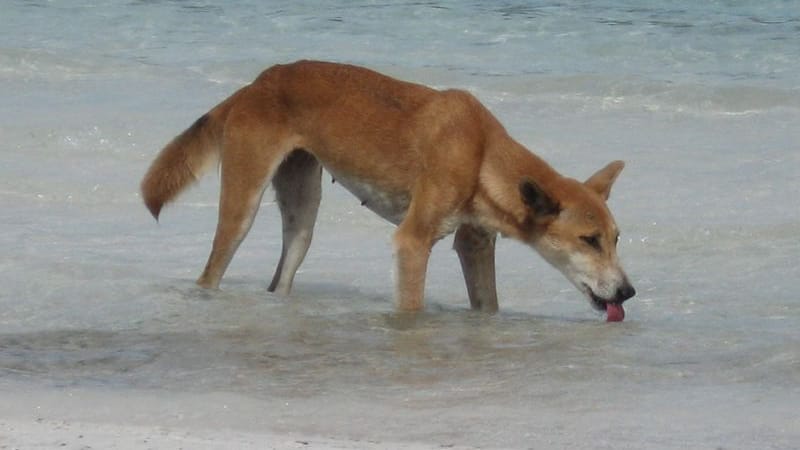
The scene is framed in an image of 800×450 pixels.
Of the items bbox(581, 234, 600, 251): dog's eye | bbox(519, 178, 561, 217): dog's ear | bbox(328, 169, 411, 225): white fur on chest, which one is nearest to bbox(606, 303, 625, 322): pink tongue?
bbox(581, 234, 600, 251): dog's eye

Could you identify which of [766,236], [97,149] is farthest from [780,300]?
[97,149]

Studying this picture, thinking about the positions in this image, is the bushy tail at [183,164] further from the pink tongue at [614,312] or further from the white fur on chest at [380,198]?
the pink tongue at [614,312]

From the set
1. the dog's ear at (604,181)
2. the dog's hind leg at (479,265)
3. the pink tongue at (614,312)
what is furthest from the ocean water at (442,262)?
the dog's ear at (604,181)

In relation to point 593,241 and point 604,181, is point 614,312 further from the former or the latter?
point 604,181

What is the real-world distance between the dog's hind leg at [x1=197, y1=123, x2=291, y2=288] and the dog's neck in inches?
47.4

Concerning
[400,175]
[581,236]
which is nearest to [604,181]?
[581,236]

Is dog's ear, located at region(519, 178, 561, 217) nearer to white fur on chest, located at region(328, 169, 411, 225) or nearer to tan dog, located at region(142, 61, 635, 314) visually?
tan dog, located at region(142, 61, 635, 314)

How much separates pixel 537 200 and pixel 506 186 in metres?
0.18

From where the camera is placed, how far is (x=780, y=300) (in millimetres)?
9438

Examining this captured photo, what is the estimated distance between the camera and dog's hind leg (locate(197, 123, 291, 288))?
30.9ft

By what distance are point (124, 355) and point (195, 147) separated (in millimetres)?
2206

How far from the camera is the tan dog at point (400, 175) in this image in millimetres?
8977

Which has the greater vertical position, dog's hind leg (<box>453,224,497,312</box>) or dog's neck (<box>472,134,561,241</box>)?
dog's neck (<box>472,134,561,241</box>)

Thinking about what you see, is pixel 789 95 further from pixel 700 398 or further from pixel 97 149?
pixel 700 398
